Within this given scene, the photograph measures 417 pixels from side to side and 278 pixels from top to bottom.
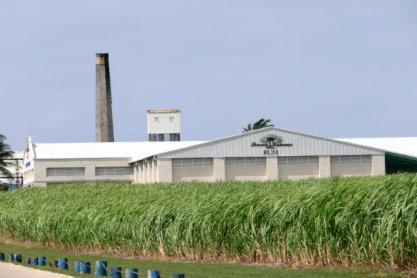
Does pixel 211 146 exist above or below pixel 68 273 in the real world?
above

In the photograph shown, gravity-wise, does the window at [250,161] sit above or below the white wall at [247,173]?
above

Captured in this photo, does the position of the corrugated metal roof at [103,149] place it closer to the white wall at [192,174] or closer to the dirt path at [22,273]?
the white wall at [192,174]

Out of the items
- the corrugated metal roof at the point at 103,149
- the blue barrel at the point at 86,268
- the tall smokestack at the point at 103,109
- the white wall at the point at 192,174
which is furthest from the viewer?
the tall smokestack at the point at 103,109

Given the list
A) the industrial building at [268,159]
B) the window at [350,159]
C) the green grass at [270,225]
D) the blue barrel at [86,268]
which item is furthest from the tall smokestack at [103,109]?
the blue barrel at [86,268]

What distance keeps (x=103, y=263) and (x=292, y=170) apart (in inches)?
2454

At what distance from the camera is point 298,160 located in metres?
83.8

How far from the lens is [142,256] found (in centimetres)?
2989

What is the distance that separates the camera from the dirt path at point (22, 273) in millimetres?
21891

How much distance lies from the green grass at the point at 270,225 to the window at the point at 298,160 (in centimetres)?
4796

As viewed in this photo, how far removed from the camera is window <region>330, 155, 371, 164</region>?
3263 inches

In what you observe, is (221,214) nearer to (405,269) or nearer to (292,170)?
(405,269)

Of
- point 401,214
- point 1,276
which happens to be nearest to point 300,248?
point 401,214

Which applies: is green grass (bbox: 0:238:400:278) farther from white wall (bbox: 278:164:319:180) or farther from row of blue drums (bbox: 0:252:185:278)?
white wall (bbox: 278:164:319:180)

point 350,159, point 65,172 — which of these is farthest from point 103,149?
point 350,159
